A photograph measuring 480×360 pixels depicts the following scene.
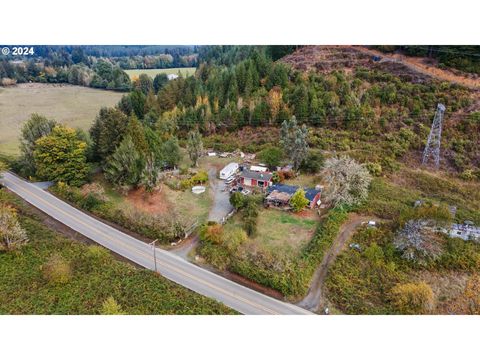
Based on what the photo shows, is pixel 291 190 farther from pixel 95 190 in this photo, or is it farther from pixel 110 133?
pixel 110 133

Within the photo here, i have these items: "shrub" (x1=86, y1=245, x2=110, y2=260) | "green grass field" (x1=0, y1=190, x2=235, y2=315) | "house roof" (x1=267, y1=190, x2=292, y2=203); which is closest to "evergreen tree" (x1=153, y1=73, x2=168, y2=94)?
"house roof" (x1=267, y1=190, x2=292, y2=203)

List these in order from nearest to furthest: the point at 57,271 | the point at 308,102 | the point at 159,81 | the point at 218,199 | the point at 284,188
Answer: the point at 57,271, the point at 218,199, the point at 284,188, the point at 308,102, the point at 159,81

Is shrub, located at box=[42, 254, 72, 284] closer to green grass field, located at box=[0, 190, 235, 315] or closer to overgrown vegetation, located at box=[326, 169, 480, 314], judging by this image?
green grass field, located at box=[0, 190, 235, 315]

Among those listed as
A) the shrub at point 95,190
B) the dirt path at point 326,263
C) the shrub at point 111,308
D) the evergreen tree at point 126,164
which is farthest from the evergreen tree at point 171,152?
the shrub at point 111,308

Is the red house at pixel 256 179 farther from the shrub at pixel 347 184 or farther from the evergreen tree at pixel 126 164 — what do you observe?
the evergreen tree at pixel 126 164

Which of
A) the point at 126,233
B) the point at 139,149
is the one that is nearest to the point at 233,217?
the point at 126,233

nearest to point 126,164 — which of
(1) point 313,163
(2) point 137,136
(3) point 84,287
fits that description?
(2) point 137,136
